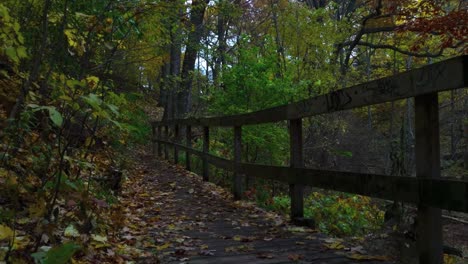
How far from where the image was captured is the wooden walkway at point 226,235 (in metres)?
3.79

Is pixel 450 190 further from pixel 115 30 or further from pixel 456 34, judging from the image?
pixel 456 34

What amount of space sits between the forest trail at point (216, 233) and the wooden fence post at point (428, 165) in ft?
1.95

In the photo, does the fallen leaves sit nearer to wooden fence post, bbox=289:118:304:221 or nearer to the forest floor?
the forest floor

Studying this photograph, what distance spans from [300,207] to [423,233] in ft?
7.10

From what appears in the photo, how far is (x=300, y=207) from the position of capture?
5.04 meters

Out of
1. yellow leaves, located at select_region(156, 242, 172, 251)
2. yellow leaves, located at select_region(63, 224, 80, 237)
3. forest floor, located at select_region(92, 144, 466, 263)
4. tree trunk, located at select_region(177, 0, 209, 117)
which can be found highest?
tree trunk, located at select_region(177, 0, 209, 117)

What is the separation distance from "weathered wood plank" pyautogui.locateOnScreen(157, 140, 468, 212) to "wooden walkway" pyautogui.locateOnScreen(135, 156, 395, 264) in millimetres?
572

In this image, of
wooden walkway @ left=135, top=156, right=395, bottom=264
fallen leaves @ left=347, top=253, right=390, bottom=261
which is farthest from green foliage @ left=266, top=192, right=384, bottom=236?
fallen leaves @ left=347, top=253, right=390, bottom=261

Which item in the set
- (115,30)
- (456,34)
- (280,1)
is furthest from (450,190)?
(280,1)

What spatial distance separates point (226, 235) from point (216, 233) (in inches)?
6.5

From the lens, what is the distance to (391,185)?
324 cm

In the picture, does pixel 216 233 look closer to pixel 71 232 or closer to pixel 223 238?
pixel 223 238

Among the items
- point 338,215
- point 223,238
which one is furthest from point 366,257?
point 338,215

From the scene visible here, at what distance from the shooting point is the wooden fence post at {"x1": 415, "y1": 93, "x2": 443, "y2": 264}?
2867 millimetres
